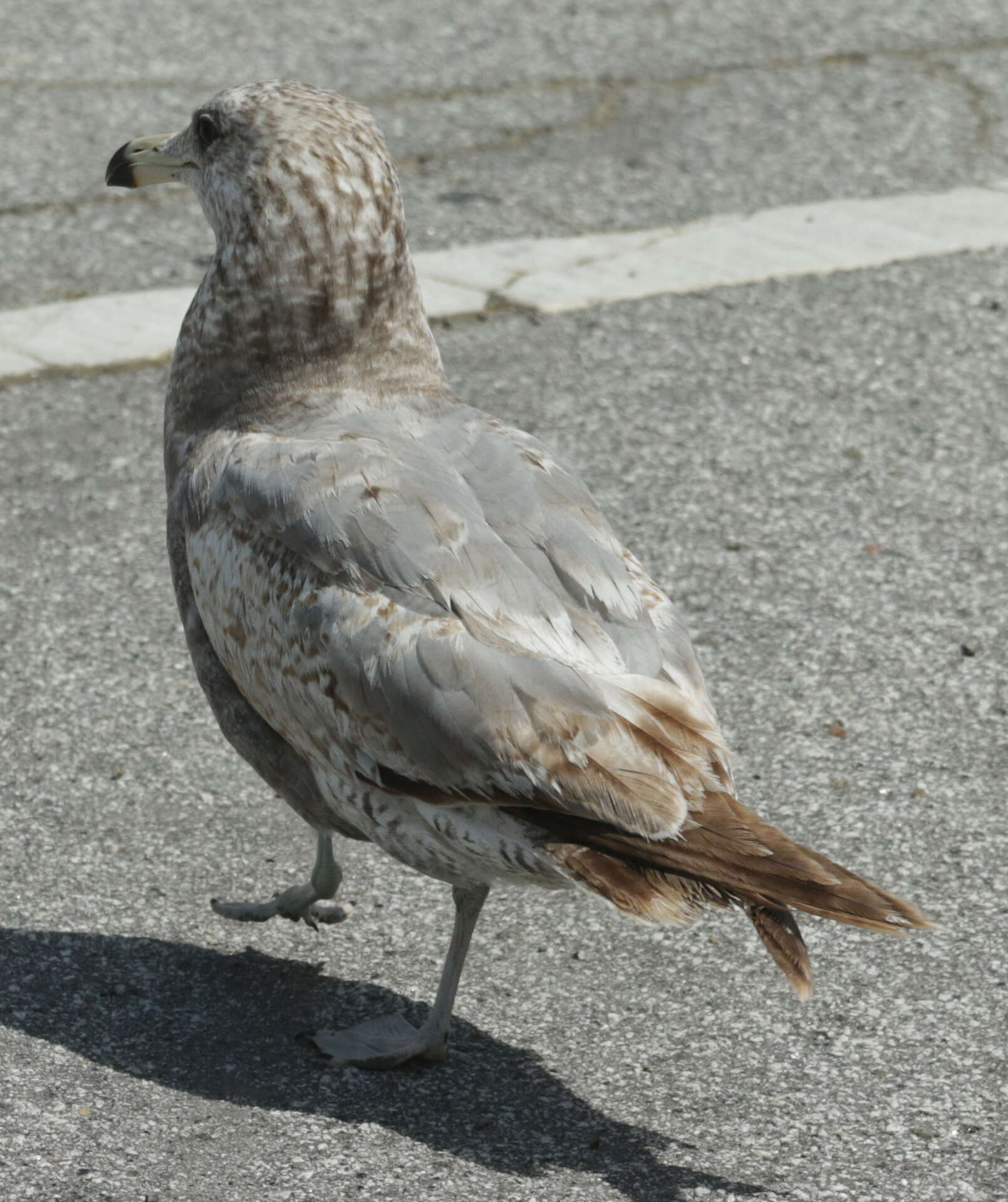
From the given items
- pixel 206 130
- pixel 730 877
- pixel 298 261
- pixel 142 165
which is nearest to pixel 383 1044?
pixel 730 877

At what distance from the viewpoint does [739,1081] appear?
3426mm

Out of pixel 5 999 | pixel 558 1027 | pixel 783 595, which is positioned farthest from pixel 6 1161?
pixel 783 595

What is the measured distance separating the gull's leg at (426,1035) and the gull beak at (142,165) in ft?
6.23

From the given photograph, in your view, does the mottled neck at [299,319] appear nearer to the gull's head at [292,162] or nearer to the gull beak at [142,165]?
the gull's head at [292,162]

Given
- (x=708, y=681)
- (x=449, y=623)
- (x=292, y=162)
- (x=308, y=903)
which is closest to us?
(x=449, y=623)

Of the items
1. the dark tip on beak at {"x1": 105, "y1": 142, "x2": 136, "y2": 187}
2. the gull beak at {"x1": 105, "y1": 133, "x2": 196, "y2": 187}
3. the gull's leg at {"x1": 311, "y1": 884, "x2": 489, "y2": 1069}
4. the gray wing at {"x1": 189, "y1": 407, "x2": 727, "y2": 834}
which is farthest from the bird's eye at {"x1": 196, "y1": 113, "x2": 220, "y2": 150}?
the gull's leg at {"x1": 311, "y1": 884, "x2": 489, "y2": 1069}

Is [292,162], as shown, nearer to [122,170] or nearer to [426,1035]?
[122,170]

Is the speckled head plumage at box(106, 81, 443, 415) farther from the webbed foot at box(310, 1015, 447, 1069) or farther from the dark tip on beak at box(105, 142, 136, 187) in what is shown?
the webbed foot at box(310, 1015, 447, 1069)

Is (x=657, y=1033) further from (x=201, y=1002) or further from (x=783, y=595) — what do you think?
(x=783, y=595)

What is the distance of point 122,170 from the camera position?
13.8 ft

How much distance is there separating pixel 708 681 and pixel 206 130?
2064mm

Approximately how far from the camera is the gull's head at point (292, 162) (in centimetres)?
361

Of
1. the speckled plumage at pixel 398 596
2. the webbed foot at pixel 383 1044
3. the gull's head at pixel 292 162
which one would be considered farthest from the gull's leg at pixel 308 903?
the gull's head at pixel 292 162

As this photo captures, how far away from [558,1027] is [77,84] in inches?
263
